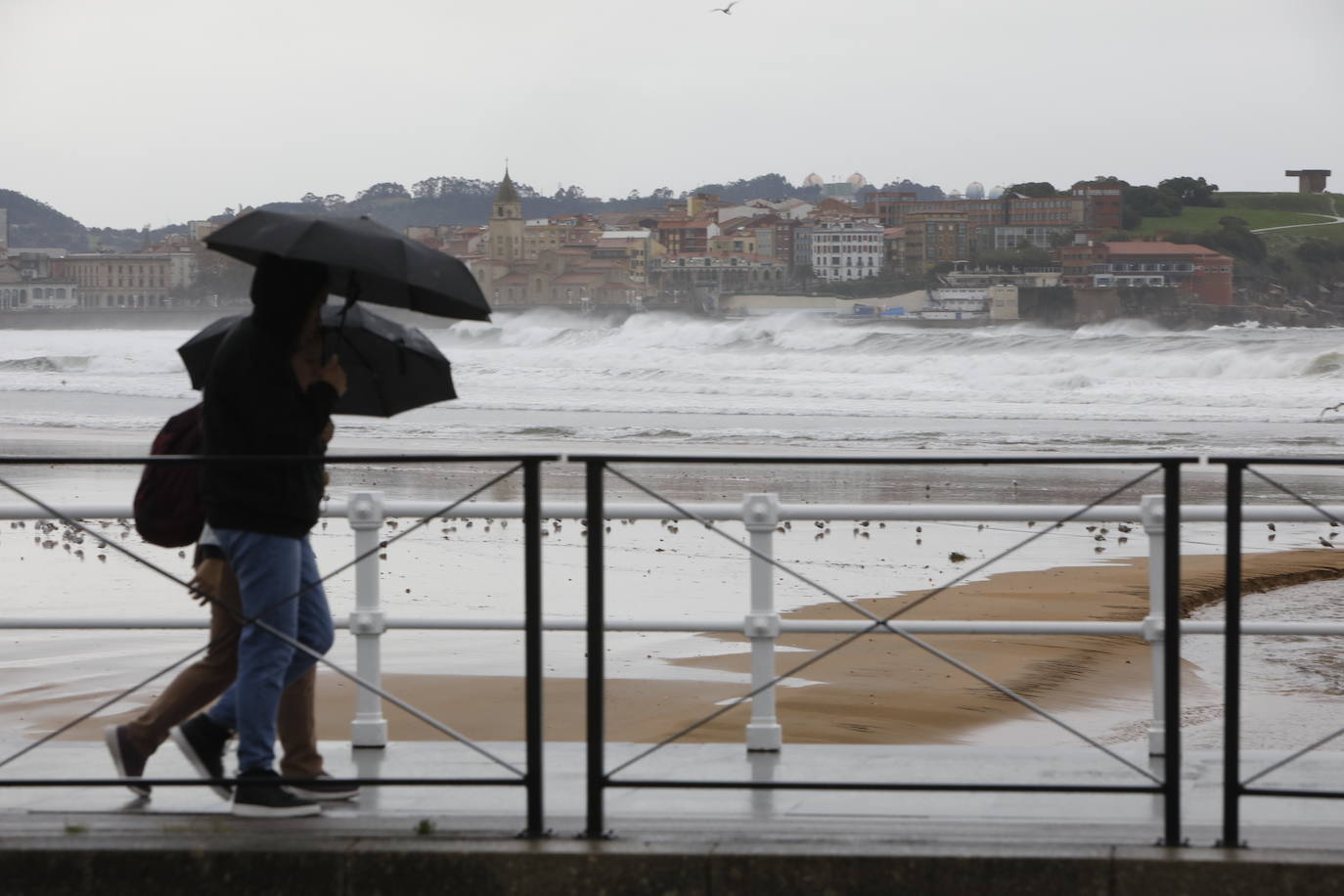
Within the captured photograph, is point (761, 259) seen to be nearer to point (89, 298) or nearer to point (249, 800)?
point (89, 298)

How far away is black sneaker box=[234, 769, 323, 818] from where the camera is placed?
4336 mm

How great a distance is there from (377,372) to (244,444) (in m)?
0.74

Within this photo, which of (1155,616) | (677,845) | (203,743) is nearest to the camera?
(677,845)

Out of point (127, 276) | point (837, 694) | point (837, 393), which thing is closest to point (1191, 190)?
point (127, 276)

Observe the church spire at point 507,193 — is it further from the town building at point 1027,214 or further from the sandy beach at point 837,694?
the sandy beach at point 837,694

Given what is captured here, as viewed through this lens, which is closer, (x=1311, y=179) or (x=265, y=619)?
(x=265, y=619)

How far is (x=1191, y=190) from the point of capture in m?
141

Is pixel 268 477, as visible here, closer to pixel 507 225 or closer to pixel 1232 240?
pixel 1232 240

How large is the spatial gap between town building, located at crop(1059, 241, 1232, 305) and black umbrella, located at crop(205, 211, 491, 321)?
330ft

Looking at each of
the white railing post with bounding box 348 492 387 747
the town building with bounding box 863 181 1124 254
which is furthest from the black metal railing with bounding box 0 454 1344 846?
the town building with bounding box 863 181 1124 254

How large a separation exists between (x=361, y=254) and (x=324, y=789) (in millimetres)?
1453

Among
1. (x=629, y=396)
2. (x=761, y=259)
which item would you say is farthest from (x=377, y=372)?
(x=761, y=259)

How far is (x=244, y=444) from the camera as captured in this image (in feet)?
14.1

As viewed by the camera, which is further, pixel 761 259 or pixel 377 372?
pixel 761 259
